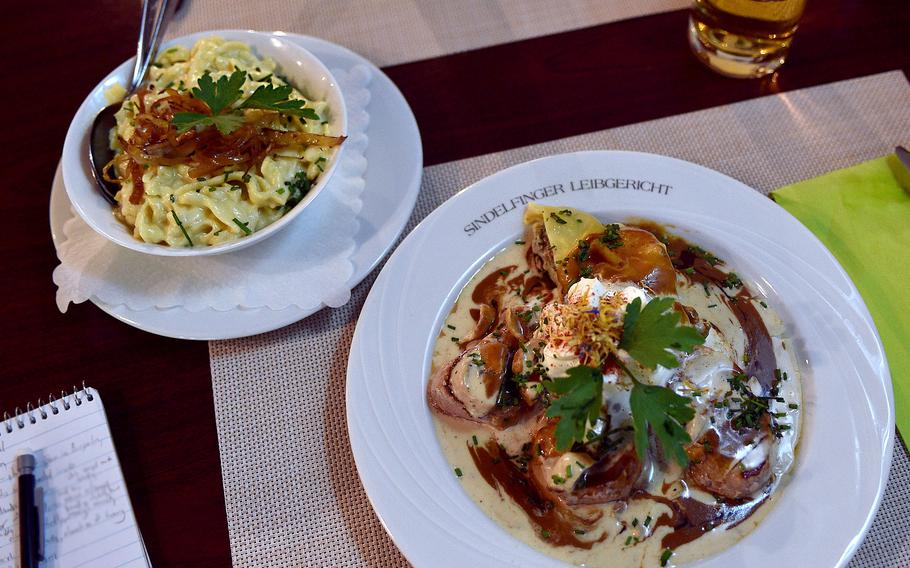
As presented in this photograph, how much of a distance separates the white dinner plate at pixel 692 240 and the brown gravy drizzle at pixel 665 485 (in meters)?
0.07

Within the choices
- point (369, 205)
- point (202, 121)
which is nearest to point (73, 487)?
point (202, 121)

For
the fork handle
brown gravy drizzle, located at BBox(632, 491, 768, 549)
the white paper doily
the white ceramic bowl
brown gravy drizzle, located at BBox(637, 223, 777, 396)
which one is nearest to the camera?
Result: brown gravy drizzle, located at BBox(632, 491, 768, 549)

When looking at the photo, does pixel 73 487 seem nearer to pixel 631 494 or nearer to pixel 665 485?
pixel 631 494

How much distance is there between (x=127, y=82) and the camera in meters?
2.75

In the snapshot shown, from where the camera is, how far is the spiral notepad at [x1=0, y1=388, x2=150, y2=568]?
6.90 ft

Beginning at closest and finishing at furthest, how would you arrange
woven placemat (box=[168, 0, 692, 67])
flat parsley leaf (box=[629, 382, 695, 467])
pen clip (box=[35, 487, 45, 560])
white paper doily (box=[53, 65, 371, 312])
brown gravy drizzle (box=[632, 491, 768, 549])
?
flat parsley leaf (box=[629, 382, 695, 467]), brown gravy drizzle (box=[632, 491, 768, 549]), pen clip (box=[35, 487, 45, 560]), white paper doily (box=[53, 65, 371, 312]), woven placemat (box=[168, 0, 692, 67])

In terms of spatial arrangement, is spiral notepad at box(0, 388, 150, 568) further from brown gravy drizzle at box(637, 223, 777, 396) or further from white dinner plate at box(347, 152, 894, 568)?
brown gravy drizzle at box(637, 223, 777, 396)

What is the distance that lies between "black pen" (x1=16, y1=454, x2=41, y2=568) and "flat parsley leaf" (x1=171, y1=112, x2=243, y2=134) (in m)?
1.19

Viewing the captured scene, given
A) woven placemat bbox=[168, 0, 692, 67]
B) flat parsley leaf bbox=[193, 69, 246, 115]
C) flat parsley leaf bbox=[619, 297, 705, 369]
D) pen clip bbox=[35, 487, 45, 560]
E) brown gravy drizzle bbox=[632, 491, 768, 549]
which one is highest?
flat parsley leaf bbox=[193, 69, 246, 115]

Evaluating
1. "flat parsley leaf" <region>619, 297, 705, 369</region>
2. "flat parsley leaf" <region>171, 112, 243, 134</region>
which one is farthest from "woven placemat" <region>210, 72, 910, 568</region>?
"flat parsley leaf" <region>619, 297, 705, 369</region>

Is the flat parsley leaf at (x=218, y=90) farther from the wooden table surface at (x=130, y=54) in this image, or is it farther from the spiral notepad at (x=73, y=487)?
the spiral notepad at (x=73, y=487)

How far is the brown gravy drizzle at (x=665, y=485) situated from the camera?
1989mm

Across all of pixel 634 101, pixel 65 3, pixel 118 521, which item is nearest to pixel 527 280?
pixel 634 101

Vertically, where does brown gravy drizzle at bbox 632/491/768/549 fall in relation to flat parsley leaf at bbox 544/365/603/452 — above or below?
below
